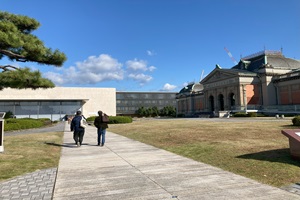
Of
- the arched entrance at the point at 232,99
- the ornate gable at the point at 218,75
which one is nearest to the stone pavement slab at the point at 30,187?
the ornate gable at the point at 218,75

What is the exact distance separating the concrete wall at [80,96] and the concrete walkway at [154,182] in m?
62.8

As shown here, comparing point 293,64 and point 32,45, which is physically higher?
point 293,64

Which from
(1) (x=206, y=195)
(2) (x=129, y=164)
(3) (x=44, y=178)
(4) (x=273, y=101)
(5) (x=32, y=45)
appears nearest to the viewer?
(1) (x=206, y=195)

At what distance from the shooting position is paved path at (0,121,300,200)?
476 centimetres

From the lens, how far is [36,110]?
2581 inches

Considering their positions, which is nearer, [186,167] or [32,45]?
[186,167]

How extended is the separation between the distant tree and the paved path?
524 cm

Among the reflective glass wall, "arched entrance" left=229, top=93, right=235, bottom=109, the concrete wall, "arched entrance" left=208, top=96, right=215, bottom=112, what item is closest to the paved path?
"arched entrance" left=229, top=93, right=235, bottom=109

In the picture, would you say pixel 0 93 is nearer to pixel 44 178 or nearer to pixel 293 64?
pixel 44 178

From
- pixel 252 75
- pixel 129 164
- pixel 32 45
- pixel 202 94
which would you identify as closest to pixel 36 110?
pixel 202 94

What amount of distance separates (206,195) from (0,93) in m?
68.0

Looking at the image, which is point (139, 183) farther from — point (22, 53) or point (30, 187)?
point (22, 53)

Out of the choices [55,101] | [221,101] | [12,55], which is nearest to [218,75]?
[221,101]

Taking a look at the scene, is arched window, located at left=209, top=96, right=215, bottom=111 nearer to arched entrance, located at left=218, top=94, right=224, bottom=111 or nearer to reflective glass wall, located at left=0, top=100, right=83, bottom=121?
arched entrance, located at left=218, top=94, right=224, bottom=111
